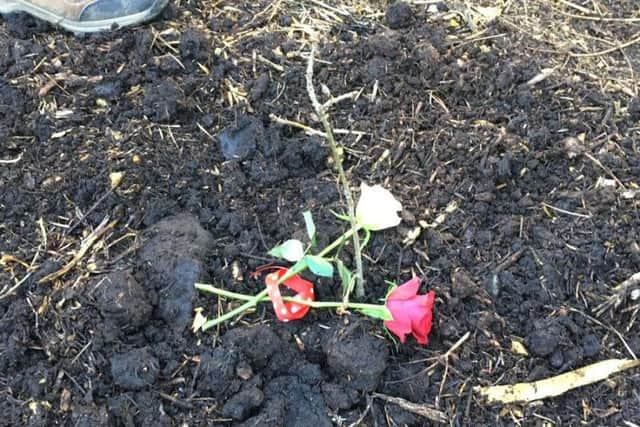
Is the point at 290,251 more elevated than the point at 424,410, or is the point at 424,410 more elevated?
the point at 290,251

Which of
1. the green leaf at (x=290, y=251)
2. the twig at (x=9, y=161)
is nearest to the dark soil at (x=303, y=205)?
the twig at (x=9, y=161)

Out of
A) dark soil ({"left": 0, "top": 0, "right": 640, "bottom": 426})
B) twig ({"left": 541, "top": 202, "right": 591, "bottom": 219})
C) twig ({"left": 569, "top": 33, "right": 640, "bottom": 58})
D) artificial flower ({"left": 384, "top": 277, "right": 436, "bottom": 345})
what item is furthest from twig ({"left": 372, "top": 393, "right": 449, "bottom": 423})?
twig ({"left": 569, "top": 33, "right": 640, "bottom": 58})

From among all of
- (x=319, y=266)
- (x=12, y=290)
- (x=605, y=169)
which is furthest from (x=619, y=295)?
(x=12, y=290)

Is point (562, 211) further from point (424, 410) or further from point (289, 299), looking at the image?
point (289, 299)

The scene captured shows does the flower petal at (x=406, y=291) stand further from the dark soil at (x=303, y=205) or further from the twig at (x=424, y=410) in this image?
the twig at (x=424, y=410)

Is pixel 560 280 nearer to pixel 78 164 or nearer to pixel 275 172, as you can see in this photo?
pixel 275 172

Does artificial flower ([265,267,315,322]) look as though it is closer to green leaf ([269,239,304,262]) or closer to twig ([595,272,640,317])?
green leaf ([269,239,304,262])

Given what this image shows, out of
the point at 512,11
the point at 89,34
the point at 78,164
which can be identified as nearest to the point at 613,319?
the point at 512,11
